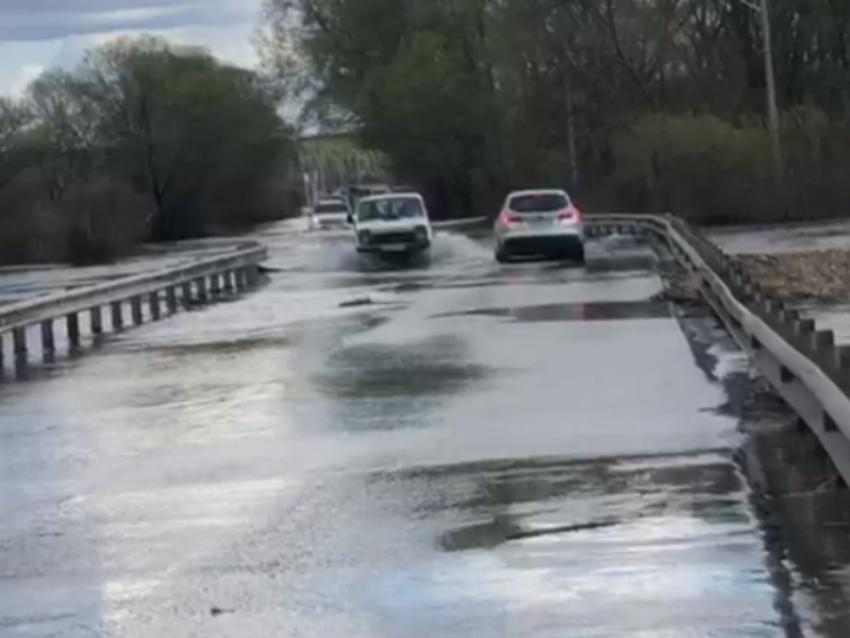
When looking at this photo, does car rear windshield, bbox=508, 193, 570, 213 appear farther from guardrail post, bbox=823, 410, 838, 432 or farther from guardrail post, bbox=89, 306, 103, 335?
guardrail post, bbox=823, 410, 838, 432

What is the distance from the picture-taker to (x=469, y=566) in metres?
10.2

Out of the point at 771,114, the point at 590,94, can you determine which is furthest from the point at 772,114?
the point at 590,94

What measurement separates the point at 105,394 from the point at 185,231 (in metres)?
81.3

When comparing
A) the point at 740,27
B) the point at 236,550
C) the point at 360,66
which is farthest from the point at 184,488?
the point at 360,66

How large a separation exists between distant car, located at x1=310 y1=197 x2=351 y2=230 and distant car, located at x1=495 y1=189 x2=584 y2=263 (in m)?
38.5

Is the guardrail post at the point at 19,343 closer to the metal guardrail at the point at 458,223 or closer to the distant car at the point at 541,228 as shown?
the distant car at the point at 541,228

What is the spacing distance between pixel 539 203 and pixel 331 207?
45650mm

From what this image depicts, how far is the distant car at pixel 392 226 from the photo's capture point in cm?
5197

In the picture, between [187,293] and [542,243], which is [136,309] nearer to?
[187,293]

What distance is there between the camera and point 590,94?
75.1 meters

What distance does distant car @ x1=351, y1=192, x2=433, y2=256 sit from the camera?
51969mm

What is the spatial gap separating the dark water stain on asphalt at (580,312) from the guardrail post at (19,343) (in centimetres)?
602

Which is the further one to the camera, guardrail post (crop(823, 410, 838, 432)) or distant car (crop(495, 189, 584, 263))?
distant car (crop(495, 189, 584, 263))

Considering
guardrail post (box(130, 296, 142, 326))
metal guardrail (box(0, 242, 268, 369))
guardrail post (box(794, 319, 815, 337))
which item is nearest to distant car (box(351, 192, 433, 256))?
metal guardrail (box(0, 242, 268, 369))
